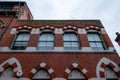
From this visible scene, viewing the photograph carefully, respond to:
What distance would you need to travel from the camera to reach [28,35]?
12219mm

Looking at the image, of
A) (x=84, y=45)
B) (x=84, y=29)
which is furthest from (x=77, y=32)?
(x=84, y=45)

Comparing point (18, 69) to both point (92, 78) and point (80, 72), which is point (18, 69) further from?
point (92, 78)

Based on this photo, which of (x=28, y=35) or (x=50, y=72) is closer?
(x=50, y=72)

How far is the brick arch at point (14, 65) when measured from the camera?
359 inches

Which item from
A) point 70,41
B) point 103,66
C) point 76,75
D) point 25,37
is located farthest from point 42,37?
point 103,66

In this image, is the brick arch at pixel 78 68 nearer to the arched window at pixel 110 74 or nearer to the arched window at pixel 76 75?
the arched window at pixel 76 75

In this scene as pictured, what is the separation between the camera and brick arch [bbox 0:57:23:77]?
9.13 m

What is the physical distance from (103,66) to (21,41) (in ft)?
21.8

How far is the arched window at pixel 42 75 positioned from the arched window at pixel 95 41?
14.2 ft

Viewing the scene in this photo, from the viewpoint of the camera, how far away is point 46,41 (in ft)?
38.5

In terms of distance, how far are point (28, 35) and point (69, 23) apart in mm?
3832

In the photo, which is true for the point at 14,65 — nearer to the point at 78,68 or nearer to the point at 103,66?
the point at 78,68

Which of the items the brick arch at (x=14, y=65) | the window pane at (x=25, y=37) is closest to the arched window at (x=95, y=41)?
the window pane at (x=25, y=37)

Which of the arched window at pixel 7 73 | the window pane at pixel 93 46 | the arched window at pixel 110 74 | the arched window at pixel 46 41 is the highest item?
the arched window at pixel 46 41
